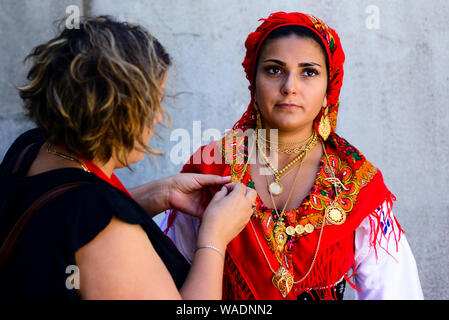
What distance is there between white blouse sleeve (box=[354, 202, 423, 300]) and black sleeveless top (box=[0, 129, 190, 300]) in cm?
104

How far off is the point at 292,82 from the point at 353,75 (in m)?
1.23

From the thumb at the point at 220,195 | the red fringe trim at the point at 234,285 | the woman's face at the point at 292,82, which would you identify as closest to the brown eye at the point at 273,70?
the woman's face at the point at 292,82

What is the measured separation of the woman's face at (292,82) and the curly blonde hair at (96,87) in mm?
720

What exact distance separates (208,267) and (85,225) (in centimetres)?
41

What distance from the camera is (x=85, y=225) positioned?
1.11 meters

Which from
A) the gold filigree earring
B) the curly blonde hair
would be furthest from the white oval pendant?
the curly blonde hair

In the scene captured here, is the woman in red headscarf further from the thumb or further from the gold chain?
the thumb

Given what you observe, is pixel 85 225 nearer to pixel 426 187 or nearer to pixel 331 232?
pixel 331 232

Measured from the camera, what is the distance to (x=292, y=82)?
1.86 meters

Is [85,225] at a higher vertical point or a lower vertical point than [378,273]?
higher

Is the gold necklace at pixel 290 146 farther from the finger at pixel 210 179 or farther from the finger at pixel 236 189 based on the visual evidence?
the finger at pixel 236 189

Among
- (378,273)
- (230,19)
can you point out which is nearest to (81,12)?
(230,19)
